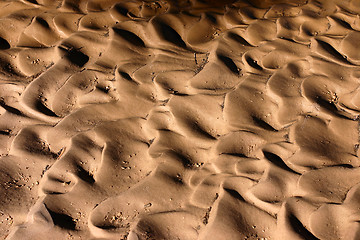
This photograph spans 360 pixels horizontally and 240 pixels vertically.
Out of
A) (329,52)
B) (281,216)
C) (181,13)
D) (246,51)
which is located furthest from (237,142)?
(181,13)

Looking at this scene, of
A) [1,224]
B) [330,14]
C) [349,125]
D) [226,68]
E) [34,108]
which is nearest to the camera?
[1,224]

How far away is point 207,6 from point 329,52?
1091 millimetres

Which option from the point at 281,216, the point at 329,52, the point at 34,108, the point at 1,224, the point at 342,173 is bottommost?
the point at 1,224

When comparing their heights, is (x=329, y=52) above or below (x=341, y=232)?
above

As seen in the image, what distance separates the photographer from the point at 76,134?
2.07m

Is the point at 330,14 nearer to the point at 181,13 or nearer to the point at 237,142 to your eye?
the point at 181,13

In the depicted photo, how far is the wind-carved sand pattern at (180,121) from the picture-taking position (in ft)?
5.59

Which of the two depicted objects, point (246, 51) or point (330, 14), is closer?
point (246, 51)

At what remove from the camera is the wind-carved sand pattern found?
5.59ft

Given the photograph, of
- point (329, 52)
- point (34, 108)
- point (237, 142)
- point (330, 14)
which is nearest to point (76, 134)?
point (34, 108)

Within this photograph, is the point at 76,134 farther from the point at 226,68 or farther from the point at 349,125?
the point at 349,125

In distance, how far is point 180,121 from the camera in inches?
83.3

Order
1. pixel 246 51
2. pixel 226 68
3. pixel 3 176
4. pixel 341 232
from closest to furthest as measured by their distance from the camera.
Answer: pixel 341 232 < pixel 3 176 < pixel 226 68 < pixel 246 51

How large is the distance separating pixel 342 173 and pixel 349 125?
0.36m
